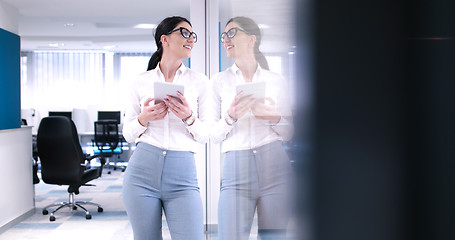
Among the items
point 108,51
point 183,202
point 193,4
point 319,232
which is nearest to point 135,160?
point 183,202

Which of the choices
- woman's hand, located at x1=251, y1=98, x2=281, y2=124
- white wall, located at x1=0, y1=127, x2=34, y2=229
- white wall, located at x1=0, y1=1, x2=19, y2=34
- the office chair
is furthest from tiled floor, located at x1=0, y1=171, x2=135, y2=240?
woman's hand, located at x1=251, y1=98, x2=281, y2=124

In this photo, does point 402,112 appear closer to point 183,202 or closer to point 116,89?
point 183,202

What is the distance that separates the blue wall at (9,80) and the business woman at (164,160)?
266 cm

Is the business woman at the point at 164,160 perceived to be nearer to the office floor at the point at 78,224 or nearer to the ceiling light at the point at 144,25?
the office floor at the point at 78,224

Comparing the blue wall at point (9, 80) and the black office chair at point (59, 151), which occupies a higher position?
the blue wall at point (9, 80)

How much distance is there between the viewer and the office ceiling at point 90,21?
4.29 m

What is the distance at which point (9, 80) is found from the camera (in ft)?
11.6

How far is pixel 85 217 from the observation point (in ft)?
12.0

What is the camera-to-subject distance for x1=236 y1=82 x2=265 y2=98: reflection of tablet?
0.18 meters

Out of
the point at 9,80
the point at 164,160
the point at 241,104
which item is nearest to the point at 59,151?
the point at 9,80

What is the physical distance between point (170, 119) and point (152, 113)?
0.27 feet

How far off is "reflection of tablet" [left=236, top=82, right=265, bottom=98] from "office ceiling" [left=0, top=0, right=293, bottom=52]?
4155mm

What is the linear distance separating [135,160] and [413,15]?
45.4 inches

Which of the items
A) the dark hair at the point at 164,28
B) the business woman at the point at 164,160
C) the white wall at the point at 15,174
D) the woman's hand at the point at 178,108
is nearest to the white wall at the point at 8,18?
the white wall at the point at 15,174
